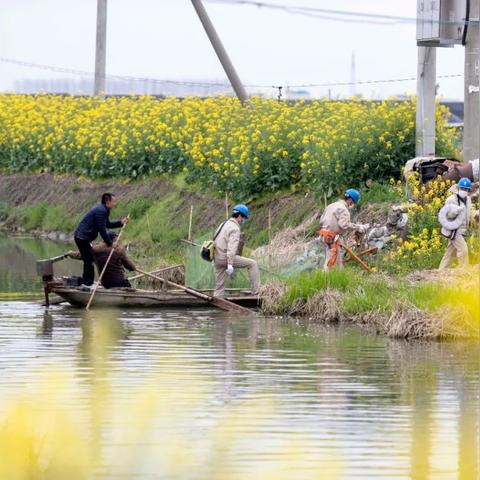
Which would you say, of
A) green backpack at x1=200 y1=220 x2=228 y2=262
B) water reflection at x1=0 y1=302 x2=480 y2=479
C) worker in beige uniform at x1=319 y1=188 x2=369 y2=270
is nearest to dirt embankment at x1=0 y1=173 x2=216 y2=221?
worker in beige uniform at x1=319 y1=188 x2=369 y2=270

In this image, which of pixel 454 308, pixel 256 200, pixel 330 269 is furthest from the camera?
pixel 256 200

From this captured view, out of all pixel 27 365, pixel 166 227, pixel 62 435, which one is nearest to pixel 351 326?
pixel 27 365

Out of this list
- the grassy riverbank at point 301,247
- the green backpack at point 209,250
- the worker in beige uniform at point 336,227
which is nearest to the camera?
the grassy riverbank at point 301,247

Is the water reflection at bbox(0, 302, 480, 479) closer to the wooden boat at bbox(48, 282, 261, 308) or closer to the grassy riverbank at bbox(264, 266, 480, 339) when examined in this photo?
the wooden boat at bbox(48, 282, 261, 308)

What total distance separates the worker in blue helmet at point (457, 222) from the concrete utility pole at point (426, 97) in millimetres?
Answer: 3452

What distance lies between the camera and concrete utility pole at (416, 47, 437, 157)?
90.6 feet

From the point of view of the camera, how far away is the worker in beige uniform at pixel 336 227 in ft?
83.4

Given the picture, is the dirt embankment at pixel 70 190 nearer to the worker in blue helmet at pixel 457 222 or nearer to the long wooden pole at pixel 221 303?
the long wooden pole at pixel 221 303

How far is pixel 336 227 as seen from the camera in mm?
25609

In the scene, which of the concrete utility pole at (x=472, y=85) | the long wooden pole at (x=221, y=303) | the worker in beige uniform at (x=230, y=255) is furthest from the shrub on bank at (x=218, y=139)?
the long wooden pole at (x=221, y=303)

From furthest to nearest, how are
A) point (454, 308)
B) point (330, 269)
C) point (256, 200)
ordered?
point (256, 200), point (330, 269), point (454, 308)

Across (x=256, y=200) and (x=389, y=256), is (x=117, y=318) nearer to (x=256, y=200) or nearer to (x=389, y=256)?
(x=389, y=256)

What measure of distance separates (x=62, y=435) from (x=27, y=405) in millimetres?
1880

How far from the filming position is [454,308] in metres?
20.7
